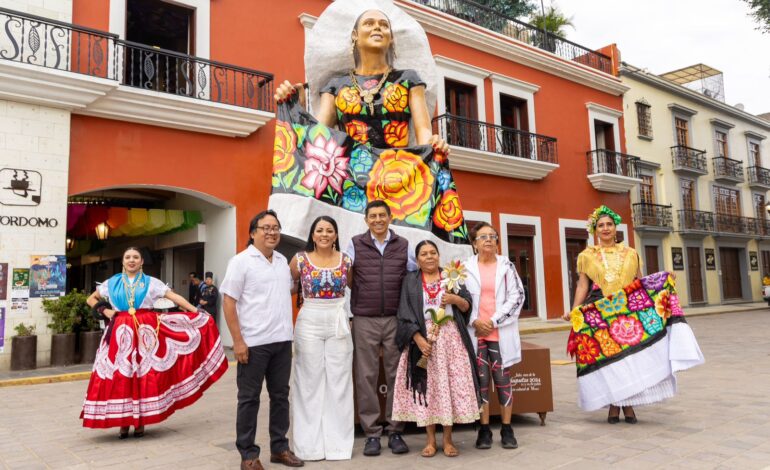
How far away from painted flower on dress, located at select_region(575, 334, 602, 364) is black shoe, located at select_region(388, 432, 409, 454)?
165cm

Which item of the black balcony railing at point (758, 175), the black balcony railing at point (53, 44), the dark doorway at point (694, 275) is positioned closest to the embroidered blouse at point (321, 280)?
the black balcony railing at point (53, 44)

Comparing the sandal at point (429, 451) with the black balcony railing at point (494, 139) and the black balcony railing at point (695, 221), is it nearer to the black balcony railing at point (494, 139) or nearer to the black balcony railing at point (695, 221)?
the black balcony railing at point (494, 139)

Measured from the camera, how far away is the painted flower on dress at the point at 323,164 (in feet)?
12.4

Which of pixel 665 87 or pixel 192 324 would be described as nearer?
pixel 192 324

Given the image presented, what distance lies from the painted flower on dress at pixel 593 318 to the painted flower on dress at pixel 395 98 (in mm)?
2098

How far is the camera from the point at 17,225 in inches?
304

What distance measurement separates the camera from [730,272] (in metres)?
21.9

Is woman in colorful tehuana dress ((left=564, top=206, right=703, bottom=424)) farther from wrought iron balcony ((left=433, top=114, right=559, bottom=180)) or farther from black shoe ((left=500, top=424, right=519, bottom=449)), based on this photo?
wrought iron balcony ((left=433, top=114, right=559, bottom=180))

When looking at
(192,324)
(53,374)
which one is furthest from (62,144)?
(192,324)

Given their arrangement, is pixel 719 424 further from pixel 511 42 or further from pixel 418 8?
pixel 511 42

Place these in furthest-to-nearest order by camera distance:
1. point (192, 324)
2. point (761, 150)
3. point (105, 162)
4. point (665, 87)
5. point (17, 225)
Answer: point (761, 150) → point (665, 87) → point (105, 162) → point (17, 225) → point (192, 324)

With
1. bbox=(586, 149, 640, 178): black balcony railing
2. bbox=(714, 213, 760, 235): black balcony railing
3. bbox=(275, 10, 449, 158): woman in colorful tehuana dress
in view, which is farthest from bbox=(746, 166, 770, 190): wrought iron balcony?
bbox=(275, 10, 449, 158): woman in colorful tehuana dress

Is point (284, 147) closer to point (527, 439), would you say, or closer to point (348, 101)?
point (348, 101)

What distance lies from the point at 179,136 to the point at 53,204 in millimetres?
2172
